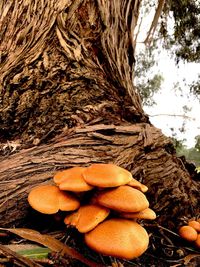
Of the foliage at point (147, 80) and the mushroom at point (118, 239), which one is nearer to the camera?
the mushroom at point (118, 239)

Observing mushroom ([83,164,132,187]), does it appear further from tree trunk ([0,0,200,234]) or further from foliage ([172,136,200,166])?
foliage ([172,136,200,166])

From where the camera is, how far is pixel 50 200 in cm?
132

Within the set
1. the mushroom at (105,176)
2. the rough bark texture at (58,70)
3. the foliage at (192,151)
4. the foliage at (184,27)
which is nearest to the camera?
the mushroom at (105,176)

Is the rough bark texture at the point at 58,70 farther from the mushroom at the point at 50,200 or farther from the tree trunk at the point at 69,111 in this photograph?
the mushroom at the point at 50,200

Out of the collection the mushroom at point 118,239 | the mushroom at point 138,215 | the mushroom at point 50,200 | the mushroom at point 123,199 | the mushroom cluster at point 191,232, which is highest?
the mushroom at point 123,199

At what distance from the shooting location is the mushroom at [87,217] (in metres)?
1.21

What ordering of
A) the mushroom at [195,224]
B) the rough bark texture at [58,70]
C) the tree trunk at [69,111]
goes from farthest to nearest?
1. the rough bark texture at [58,70]
2. the mushroom at [195,224]
3. the tree trunk at [69,111]

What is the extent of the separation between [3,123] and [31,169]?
0.51 meters

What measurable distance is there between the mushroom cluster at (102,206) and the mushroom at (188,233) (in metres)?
0.45

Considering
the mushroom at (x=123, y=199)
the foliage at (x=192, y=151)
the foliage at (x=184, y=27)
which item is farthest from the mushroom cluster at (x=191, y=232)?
the foliage at (x=184, y=27)

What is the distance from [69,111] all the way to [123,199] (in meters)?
0.88

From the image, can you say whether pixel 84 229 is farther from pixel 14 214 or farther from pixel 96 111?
pixel 96 111

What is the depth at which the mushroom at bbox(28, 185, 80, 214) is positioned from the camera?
1.29 m

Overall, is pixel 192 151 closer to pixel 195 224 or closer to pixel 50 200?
pixel 195 224
